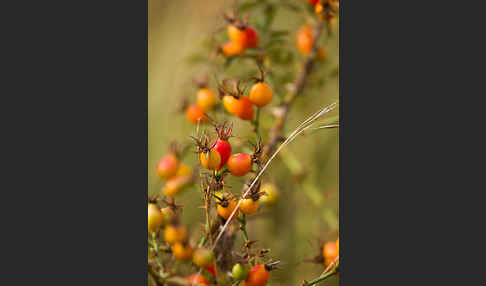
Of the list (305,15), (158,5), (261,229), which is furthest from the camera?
(158,5)

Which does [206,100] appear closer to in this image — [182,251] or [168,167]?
[168,167]

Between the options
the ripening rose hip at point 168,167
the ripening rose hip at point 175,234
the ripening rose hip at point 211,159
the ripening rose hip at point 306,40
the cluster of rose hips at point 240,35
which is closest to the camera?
the ripening rose hip at point 211,159

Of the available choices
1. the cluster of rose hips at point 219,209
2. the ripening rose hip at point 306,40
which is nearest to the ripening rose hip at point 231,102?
the cluster of rose hips at point 219,209

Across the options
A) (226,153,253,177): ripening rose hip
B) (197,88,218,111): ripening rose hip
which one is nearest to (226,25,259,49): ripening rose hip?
(197,88,218,111): ripening rose hip

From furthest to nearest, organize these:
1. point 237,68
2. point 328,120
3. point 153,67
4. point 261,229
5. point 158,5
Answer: point 153,67
point 158,5
point 261,229
point 237,68
point 328,120

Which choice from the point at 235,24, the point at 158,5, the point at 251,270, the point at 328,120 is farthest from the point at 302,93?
the point at 158,5

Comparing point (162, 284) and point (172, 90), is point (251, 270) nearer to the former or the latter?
point (162, 284)

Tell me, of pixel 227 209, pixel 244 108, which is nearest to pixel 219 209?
pixel 227 209

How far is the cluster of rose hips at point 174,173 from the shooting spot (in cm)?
135

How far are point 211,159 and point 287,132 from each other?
1.76ft

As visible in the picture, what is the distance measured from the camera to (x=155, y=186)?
1785 millimetres

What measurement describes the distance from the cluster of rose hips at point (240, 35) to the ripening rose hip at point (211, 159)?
44cm

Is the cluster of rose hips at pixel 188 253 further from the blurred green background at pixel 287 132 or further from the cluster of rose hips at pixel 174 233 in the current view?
the blurred green background at pixel 287 132

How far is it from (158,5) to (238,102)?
1160 millimetres
